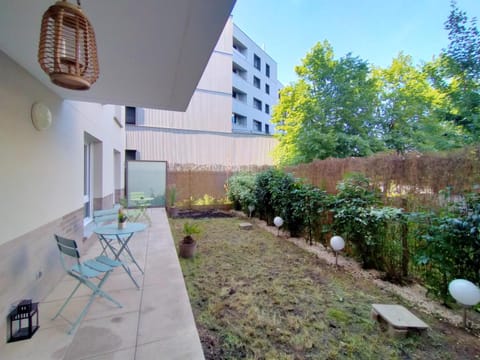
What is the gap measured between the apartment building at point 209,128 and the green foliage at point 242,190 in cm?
268

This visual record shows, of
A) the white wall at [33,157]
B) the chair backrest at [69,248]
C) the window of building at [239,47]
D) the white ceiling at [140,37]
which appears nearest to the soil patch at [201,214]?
the white wall at [33,157]

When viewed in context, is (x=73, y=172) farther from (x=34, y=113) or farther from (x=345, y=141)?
(x=345, y=141)

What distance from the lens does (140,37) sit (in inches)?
63.9

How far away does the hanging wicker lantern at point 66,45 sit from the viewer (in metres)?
1.00

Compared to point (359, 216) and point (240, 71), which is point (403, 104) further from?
point (240, 71)

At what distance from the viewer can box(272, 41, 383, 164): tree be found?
9086 mm

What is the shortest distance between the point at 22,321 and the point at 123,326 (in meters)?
0.75

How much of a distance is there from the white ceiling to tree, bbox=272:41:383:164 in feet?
25.2

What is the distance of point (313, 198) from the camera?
428 cm

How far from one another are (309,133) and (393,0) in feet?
14.7

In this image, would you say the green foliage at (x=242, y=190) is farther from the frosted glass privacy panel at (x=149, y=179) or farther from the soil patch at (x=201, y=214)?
the frosted glass privacy panel at (x=149, y=179)

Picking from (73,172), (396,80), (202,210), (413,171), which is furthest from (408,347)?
(396,80)

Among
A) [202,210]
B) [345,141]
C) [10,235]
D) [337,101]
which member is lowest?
[202,210]

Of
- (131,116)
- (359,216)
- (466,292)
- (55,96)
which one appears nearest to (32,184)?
(55,96)
